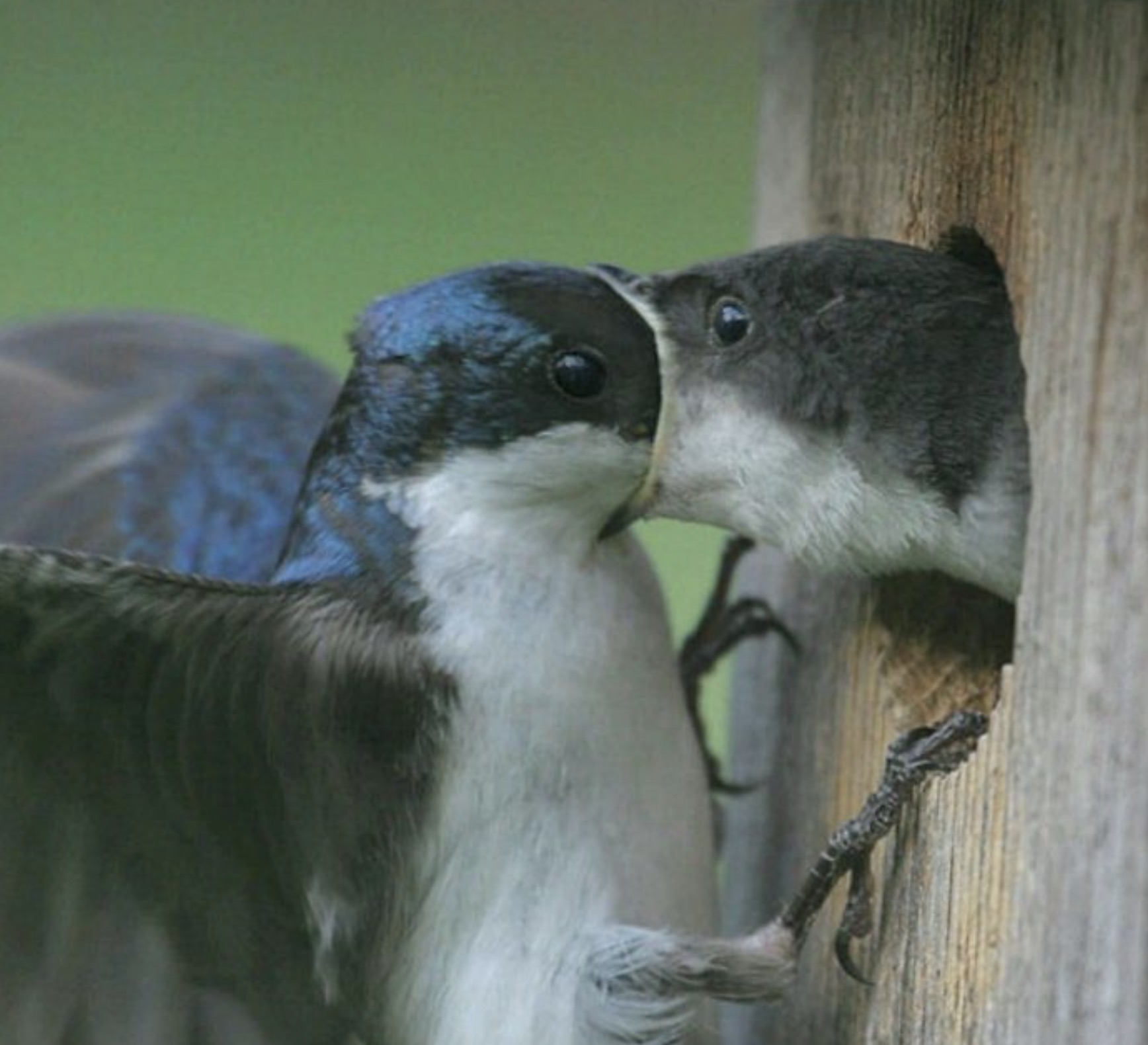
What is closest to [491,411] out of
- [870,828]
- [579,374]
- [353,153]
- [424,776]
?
[579,374]

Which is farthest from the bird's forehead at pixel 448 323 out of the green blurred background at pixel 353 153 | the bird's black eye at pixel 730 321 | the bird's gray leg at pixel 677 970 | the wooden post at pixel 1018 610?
the green blurred background at pixel 353 153

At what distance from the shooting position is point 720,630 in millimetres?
1961

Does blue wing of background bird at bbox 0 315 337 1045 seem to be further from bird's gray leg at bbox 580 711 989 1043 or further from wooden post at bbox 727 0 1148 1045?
wooden post at bbox 727 0 1148 1045

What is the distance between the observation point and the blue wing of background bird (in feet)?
5.28

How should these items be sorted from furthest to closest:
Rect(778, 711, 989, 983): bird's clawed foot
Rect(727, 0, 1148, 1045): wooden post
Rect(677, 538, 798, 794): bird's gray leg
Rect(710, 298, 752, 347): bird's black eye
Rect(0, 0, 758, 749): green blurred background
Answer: Rect(0, 0, 758, 749): green blurred background < Rect(677, 538, 798, 794): bird's gray leg < Rect(710, 298, 752, 347): bird's black eye < Rect(778, 711, 989, 983): bird's clawed foot < Rect(727, 0, 1148, 1045): wooden post

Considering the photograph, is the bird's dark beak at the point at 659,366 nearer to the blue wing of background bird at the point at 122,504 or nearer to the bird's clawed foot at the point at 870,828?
the bird's clawed foot at the point at 870,828

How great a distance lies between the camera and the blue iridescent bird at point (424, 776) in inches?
61.9

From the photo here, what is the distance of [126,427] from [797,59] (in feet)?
2.14

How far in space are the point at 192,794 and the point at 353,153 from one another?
286 cm

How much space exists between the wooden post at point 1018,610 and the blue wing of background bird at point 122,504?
392mm

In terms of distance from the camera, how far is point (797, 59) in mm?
1841

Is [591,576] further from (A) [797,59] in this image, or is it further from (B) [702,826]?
(A) [797,59]

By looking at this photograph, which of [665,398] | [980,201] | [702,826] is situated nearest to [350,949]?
[702,826]

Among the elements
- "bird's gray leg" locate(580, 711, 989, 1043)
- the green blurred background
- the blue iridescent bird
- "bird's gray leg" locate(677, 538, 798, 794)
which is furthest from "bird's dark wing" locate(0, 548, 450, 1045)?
the green blurred background
